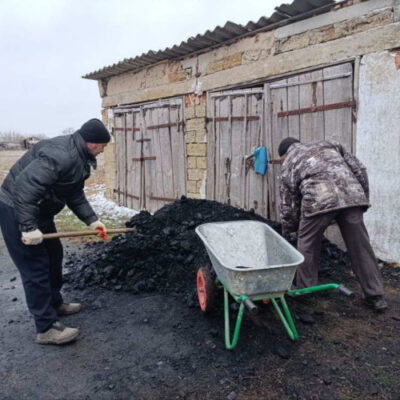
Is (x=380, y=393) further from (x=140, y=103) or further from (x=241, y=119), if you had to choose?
(x=140, y=103)

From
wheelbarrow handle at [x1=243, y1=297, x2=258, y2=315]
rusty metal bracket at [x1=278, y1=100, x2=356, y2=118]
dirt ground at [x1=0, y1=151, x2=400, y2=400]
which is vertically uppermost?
rusty metal bracket at [x1=278, y1=100, x2=356, y2=118]

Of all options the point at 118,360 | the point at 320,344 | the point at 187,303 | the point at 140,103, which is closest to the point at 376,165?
the point at 320,344

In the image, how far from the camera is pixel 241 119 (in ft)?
20.3

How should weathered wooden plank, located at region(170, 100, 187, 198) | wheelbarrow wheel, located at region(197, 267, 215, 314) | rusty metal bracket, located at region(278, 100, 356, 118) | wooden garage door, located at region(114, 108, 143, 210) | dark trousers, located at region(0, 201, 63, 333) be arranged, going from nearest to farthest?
dark trousers, located at region(0, 201, 63, 333) → wheelbarrow wheel, located at region(197, 267, 215, 314) → rusty metal bracket, located at region(278, 100, 356, 118) → weathered wooden plank, located at region(170, 100, 187, 198) → wooden garage door, located at region(114, 108, 143, 210)

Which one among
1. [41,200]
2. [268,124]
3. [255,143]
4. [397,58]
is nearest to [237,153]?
[255,143]

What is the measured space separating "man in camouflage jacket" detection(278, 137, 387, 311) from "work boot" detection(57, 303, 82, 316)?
230cm

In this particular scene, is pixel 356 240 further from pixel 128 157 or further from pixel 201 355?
pixel 128 157

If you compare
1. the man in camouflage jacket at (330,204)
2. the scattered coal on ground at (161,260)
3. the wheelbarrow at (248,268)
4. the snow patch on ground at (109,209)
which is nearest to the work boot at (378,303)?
the man in camouflage jacket at (330,204)

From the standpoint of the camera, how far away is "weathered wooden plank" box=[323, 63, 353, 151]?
15.8 feet

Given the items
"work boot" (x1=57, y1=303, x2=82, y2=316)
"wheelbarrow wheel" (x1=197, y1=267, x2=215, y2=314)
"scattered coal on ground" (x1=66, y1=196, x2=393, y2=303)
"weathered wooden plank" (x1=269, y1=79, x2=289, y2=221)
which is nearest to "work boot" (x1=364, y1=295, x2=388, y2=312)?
"scattered coal on ground" (x1=66, y1=196, x2=393, y2=303)

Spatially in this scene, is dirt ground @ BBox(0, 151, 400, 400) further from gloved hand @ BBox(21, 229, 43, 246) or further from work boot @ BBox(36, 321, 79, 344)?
gloved hand @ BBox(21, 229, 43, 246)

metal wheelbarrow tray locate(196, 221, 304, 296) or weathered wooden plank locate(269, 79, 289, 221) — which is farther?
weathered wooden plank locate(269, 79, 289, 221)

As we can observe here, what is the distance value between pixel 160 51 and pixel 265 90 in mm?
2387

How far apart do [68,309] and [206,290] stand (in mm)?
1531
